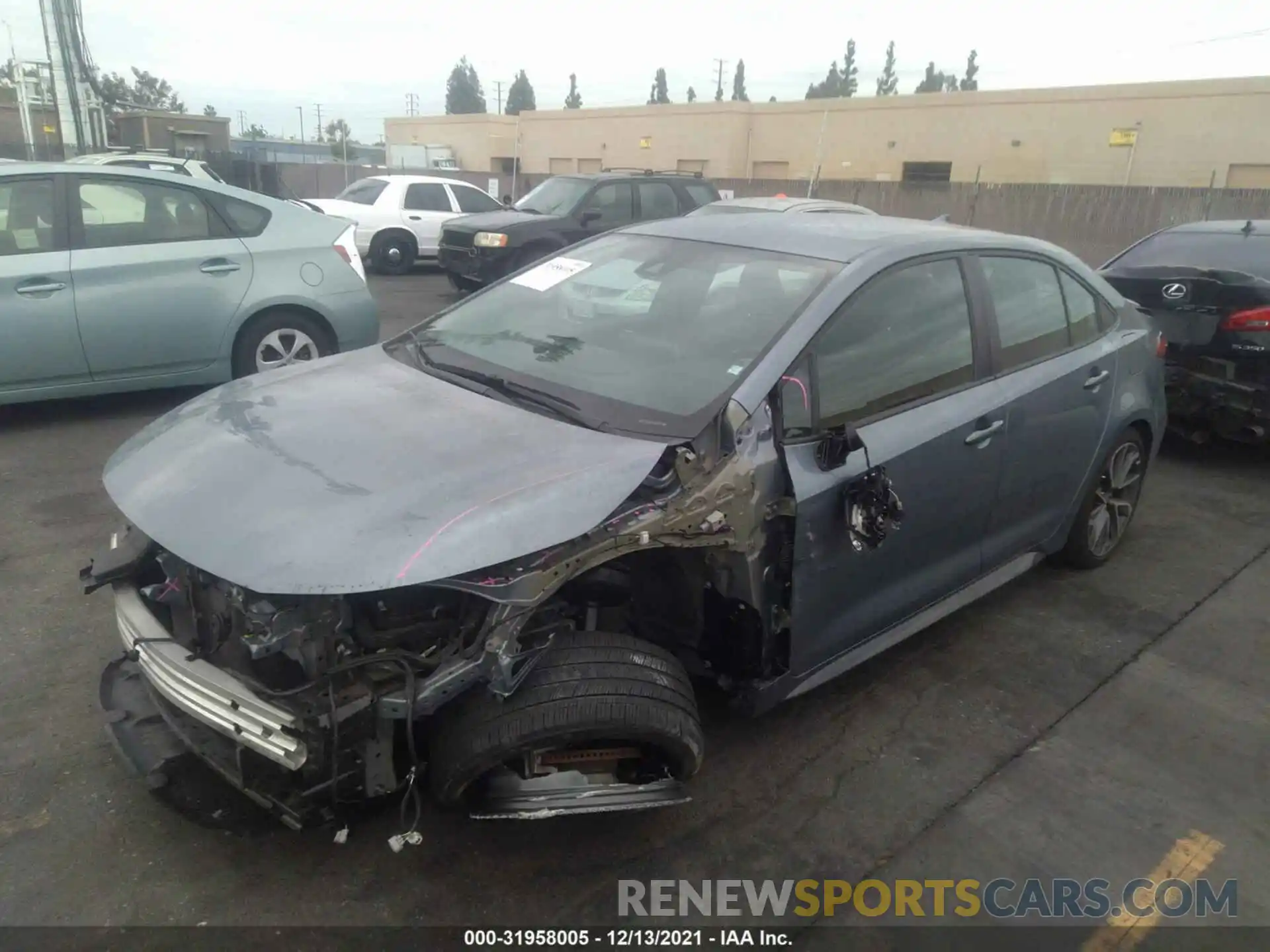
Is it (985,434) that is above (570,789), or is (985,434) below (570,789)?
above

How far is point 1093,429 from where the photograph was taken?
4.05 m

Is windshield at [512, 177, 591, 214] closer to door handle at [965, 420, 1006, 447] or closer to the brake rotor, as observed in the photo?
door handle at [965, 420, 1006, 447]

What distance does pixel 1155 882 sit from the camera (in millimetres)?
2633

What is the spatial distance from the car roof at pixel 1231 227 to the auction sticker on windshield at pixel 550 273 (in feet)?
17.6

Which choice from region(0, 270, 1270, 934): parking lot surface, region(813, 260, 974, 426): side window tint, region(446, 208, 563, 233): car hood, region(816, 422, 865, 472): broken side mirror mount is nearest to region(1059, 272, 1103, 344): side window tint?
region(813, 260, 974, 426): side window tint

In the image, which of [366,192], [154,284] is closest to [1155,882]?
[154,284]

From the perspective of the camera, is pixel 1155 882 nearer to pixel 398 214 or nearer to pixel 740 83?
pixel 398 214

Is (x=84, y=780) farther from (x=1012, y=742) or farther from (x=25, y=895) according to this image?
(x=1012, y=742)

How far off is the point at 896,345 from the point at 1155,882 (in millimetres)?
1799

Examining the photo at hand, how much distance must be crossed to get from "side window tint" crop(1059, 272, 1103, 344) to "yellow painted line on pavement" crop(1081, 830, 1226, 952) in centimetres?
207

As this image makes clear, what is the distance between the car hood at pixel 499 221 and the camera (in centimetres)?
1131

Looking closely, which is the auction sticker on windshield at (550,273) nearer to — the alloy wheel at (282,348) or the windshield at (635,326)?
the windshield at (635,326)

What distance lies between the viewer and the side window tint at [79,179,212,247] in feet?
18.6

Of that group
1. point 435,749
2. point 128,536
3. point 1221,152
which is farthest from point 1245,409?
point 1221,152
